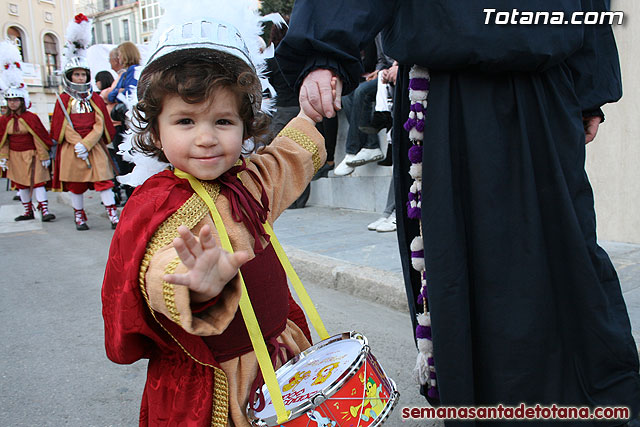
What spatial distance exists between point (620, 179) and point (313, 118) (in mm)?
3178

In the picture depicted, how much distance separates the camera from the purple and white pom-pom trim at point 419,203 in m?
1.73

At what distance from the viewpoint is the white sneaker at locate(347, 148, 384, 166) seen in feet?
19.1

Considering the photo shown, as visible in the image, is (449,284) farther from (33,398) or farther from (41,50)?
(41,50)

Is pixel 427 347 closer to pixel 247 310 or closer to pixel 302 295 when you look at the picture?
pixel 302 295

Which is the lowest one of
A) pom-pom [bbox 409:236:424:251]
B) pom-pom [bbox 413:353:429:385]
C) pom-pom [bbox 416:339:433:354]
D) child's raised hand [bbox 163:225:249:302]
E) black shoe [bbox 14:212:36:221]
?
black shoe [bbox 14:212:36:221]

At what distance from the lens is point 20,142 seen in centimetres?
748

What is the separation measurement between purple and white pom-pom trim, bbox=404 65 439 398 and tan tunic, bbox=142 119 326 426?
334 millimetres

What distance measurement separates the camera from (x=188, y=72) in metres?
1.45

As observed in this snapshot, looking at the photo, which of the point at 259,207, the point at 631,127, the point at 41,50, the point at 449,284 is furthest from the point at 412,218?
the point at 41,50

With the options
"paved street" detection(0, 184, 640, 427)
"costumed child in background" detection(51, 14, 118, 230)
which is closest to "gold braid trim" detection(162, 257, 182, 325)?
"paved street" detection(0, 184, 640, 427)

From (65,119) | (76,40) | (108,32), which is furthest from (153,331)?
(108,32)

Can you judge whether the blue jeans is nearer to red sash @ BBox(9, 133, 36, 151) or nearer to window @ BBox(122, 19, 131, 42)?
red sash @ BBox(9, 133, 36, 151)

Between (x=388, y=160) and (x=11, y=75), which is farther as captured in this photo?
(x=11, y=75)

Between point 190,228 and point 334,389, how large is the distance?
1.83 ft
